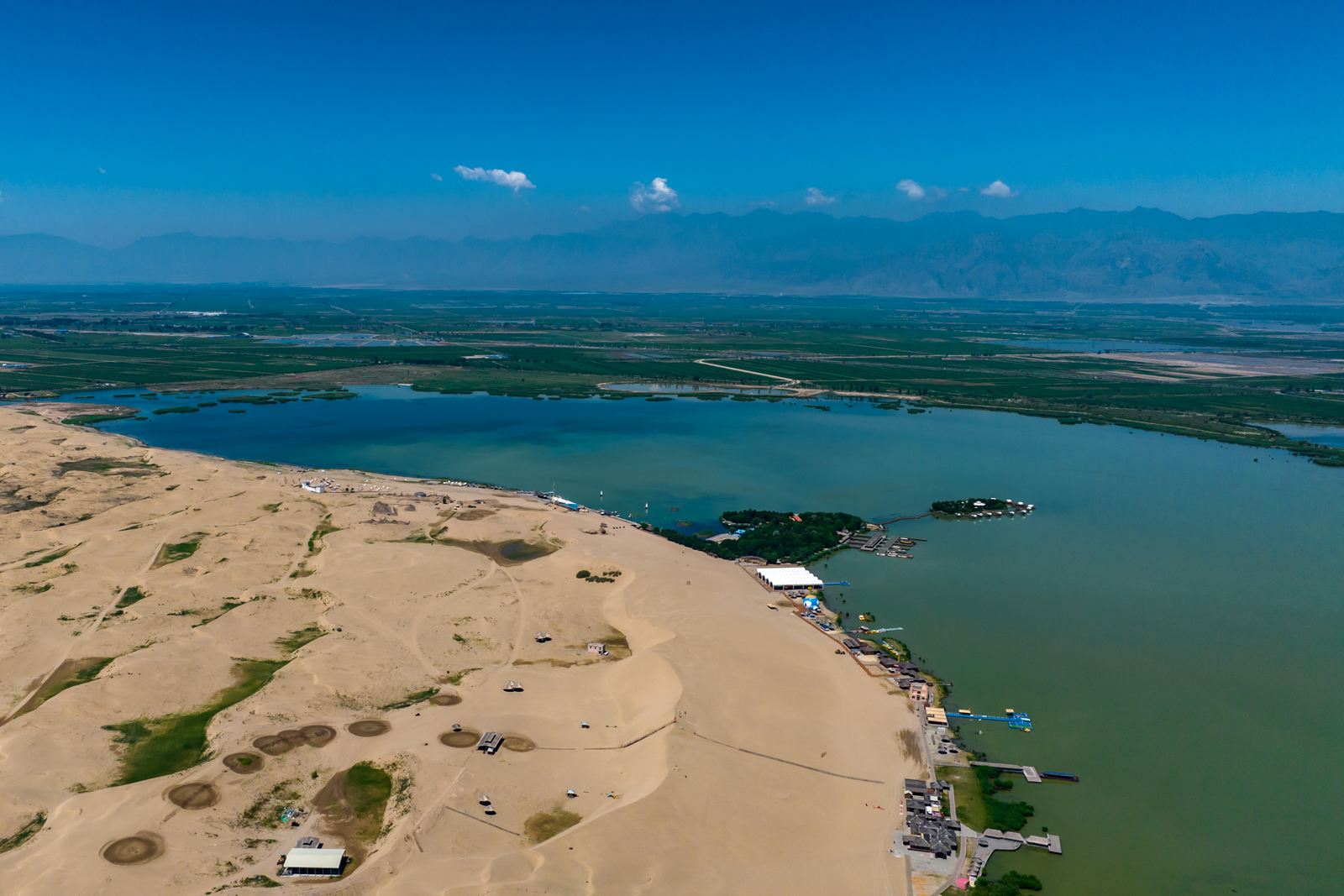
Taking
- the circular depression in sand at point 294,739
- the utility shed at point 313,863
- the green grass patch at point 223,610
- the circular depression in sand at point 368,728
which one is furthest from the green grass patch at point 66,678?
the utility shed at point 313,863

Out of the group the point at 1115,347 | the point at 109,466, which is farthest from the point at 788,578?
the point at 1115,347

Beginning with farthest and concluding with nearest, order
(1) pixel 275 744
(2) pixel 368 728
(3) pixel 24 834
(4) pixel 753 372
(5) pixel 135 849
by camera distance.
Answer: (4) pixel 753 372
(2) pixel 368 728
(1) pixel 275 744
(3) pixel 24 834
(5) pixel 135 849

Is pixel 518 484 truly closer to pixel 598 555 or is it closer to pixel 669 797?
pixel 598 555

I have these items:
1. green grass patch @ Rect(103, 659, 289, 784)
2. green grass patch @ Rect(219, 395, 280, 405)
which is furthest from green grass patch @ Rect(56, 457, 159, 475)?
green grass patch @ Rect(103, 659, 289, 784)

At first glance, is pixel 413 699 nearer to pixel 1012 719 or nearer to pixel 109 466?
pixel 1012 719

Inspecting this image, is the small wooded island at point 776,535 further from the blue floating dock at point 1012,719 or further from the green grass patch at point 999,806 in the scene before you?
the green grass patch at point 999,806

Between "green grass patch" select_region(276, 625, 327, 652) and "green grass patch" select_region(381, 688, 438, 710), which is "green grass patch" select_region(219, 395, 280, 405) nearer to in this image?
"green grass patch" select_region(276, 625, 327, 652)
